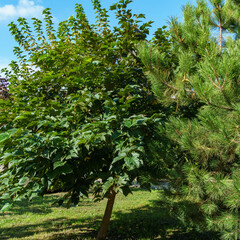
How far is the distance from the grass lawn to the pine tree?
1063 mm

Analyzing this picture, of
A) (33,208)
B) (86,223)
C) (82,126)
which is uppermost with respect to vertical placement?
(82,126)

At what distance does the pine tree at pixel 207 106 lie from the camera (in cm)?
243

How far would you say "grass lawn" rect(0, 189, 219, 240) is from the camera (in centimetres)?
490

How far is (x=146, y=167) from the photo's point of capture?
3098mm

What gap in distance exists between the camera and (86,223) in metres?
5.81

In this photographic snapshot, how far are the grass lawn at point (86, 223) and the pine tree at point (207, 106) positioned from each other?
1.06 metres

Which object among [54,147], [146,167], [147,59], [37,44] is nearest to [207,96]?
[147,59]

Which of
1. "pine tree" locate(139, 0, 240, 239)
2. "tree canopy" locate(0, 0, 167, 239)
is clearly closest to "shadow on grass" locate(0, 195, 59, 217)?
"tree canopy" locate(0, 0, 167, 239)

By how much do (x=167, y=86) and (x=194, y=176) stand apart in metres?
1.23

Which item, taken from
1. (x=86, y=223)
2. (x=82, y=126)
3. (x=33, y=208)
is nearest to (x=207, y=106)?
(x=82, y=126)

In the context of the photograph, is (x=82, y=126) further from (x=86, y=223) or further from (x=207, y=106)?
(x=86, y=223)

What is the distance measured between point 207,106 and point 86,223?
177 inches

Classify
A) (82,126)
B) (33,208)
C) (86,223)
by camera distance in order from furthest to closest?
(33,208), (86,223), (82,126)

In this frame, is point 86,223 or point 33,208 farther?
point 33,208
